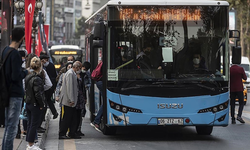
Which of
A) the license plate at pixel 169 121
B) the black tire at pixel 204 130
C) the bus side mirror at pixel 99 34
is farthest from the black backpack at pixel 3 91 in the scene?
the black tire at pixel 204 130

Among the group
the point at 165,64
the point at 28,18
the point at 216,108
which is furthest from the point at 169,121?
the point at 28,18

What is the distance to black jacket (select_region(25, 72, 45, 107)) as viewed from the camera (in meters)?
9.20

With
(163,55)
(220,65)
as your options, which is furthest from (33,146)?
(220,65)

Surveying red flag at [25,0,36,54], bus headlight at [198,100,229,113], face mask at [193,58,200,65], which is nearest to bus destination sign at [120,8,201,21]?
face mask at [193,58,200,65]

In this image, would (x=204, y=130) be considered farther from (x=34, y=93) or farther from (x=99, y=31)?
(x=34, y=93)

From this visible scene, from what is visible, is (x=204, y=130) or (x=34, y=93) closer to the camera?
(x=34, y=93)

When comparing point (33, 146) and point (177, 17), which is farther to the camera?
point (177, 17)

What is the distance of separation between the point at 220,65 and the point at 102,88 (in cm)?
232

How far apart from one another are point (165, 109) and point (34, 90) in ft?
9.07

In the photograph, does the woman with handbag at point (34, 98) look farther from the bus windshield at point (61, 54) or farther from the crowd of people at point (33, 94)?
the bus windshield at point (61, 54)

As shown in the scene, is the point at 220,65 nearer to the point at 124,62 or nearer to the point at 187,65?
the point at 187,65

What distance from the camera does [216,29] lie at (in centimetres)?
1115

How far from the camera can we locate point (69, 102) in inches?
438

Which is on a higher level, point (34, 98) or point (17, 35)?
point (17, 35)
